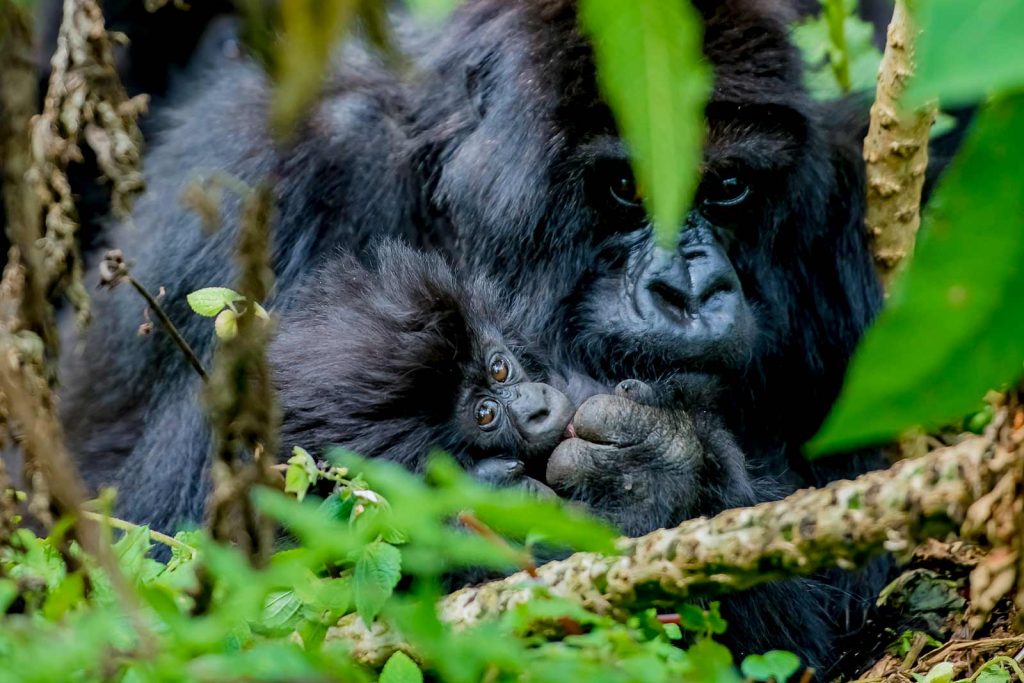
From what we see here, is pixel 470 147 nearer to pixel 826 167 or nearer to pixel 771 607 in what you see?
pixel 826 167

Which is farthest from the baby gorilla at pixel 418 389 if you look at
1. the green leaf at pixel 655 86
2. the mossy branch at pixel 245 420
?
the green leaf at pixel 655 86

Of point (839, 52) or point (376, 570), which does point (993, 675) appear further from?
point (839, 52)

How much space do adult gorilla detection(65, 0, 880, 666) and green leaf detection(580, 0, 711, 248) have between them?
191 cm

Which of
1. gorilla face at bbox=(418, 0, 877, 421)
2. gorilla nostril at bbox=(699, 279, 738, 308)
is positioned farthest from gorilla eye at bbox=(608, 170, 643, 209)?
gorilla nostril at bbox=(699, 279, 738, 308)

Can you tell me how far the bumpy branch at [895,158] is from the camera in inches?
108

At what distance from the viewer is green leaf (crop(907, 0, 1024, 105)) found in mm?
688

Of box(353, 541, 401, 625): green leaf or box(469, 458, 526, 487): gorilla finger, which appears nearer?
box(353, 541, 401, 625): green leaf

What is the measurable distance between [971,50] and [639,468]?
6.85 ft

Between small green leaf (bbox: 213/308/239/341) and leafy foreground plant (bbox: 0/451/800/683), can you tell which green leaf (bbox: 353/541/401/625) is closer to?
leafy foreground plant (bbox: 0/451/800/683)

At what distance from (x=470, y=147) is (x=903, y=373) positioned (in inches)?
100

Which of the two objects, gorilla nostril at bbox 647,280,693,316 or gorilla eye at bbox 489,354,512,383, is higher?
gorilla eye at bbox 489,354,512,383

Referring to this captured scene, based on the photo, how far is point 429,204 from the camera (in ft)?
11.3

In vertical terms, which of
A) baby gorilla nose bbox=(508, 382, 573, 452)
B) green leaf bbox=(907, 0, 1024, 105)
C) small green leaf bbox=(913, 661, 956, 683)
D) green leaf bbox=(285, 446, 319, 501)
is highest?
green leaf bbox=(907, 0, 1024, 105)

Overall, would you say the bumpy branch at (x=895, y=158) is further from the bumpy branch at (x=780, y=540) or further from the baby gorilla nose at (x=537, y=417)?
the bumpy branch at (x=780, y=540)
